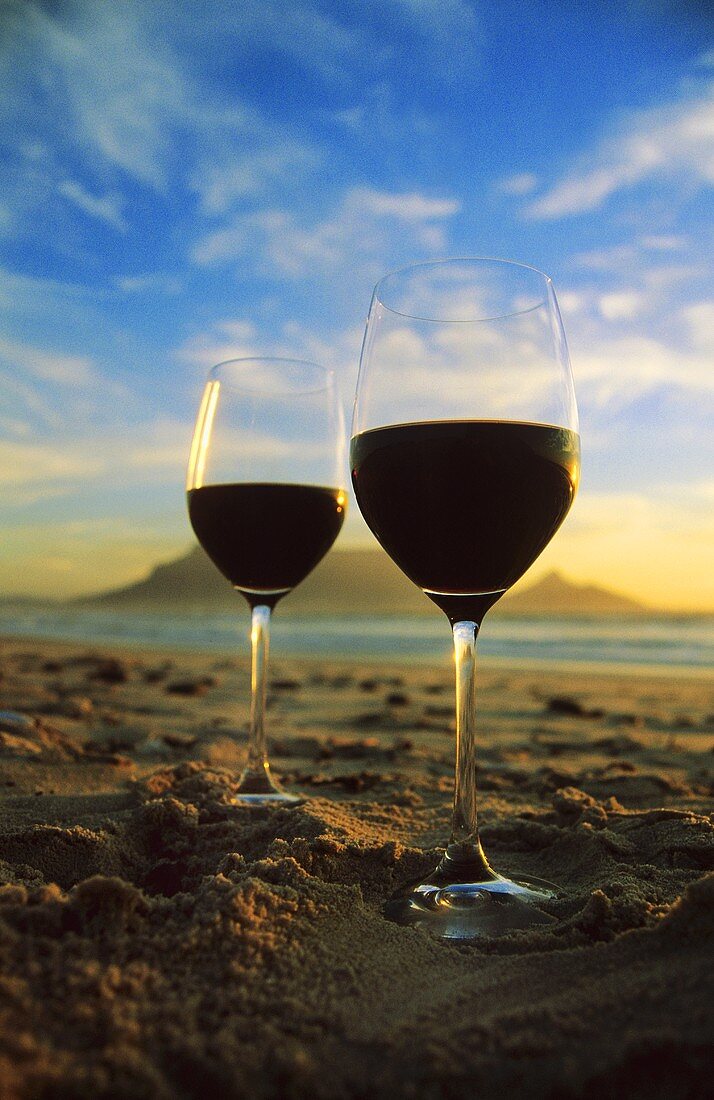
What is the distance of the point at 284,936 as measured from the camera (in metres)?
1.31

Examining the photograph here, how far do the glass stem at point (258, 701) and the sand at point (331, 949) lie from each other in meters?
0.14

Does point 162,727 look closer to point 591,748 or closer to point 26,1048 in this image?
point 591,748

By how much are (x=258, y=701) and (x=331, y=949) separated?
1.57m

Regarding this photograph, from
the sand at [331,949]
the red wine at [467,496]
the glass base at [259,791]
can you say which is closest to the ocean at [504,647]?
the glass base at [259,791]

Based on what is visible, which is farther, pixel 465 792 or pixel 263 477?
pixel 263 477

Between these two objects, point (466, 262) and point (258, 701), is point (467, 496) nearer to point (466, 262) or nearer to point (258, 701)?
point (466, 262)

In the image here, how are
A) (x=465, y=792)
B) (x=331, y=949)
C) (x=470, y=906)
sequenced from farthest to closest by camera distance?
(x=465, y=792) → (x=470, y=906) → (x=331, y=949)

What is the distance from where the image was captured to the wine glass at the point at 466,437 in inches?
71.5

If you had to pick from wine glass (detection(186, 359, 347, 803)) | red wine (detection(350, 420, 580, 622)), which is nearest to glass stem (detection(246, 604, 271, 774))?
wine glass (detection(186, 359, 347, 803))

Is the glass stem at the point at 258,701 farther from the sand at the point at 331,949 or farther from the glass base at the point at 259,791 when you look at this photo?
the sand at the point at 331,949

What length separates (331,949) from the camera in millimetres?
1321

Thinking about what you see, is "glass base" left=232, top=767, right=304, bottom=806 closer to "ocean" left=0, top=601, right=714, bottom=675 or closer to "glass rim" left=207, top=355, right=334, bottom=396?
"glass rim" left=207, top=355, right=334, bottom=396

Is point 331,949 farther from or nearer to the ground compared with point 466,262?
nearer to the ground

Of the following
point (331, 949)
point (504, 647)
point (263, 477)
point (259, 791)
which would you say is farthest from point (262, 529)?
point (504, 647)
